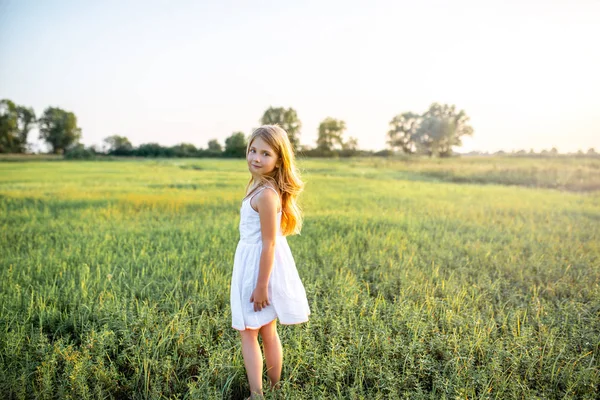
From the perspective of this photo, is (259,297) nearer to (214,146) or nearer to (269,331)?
(269,331)

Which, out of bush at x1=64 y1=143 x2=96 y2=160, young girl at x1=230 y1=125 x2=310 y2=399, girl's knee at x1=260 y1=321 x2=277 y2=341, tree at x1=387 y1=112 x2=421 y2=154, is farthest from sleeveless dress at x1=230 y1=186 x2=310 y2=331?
tree at x1=387 y1=112 x2=421 y2=154

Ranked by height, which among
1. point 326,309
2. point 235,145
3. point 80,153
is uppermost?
point 235,145

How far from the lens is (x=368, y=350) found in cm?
267

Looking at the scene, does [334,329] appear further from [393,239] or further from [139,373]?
[393,239]

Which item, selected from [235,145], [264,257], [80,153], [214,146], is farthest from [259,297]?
[214,146]

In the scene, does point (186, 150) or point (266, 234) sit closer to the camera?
point (266, 234)

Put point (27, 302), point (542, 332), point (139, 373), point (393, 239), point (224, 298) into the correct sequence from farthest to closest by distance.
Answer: point (393, 239)
point (224, 298)
point (27, 302)
point (542, 332)
point (139, 373)

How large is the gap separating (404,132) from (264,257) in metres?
27.6

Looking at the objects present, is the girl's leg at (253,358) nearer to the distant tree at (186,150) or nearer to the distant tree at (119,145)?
the distant tree at (119,145)

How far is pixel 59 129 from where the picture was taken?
1506 cm

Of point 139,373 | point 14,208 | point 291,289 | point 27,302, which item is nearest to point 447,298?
point 291,289

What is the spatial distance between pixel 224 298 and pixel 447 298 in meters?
2.05

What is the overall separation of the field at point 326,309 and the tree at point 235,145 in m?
24.6

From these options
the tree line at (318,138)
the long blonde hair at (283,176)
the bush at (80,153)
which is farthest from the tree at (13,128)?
the long blonde hair at (283,176)
